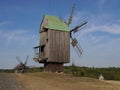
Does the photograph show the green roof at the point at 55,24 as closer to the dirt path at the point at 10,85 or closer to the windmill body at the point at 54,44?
the windmill body at the point at 54,44

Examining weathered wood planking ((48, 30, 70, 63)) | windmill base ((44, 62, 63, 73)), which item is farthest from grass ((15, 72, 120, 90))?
windmill base ((44, 62, 63, 73))

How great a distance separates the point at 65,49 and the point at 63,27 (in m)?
3.28

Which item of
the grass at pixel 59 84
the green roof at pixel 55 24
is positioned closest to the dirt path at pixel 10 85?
the grass at pixel 59 84

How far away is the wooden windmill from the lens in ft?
130

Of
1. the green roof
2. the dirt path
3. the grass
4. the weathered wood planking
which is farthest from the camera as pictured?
the green roof

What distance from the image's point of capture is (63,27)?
1631 inches

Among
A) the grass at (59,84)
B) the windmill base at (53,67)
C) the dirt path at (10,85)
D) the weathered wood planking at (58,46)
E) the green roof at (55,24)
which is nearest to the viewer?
the dirt path at (10,85)

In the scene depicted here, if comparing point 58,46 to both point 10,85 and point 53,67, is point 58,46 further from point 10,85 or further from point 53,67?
point 10,85

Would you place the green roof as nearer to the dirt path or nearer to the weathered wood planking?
the weathered wood planking

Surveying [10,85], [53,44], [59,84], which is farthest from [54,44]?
[10,85]

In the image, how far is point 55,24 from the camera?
41.0 metres

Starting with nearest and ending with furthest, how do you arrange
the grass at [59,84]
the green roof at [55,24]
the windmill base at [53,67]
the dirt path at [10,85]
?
the dirt path at [10,85] < the grass at [59,84] < the green roof at [55,24] < the windmill base at [53,67]

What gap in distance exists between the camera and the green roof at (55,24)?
40.4 meters

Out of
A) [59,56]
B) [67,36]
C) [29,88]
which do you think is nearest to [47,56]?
[59,56]
